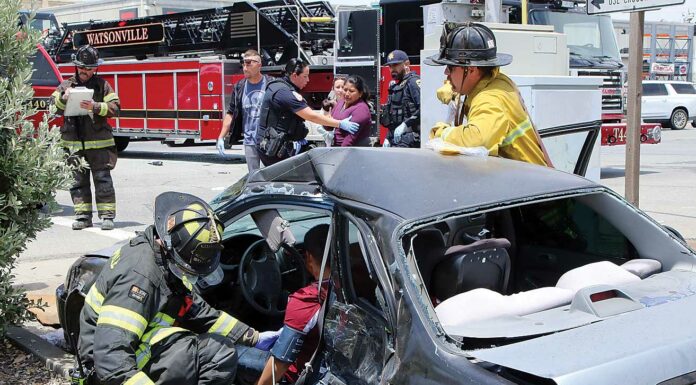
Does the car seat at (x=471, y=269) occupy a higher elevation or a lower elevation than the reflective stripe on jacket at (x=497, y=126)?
lower

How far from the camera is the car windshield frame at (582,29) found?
1257 cm

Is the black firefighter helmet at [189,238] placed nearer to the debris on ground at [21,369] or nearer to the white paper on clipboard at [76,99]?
the debris on ground at [21,369]

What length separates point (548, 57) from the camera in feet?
23.3

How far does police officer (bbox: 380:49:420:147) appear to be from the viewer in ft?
28.9

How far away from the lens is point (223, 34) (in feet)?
55.3

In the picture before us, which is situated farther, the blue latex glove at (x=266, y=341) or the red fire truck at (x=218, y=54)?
the red fire truck at (x=218, y=54)

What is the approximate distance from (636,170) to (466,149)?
2619mm

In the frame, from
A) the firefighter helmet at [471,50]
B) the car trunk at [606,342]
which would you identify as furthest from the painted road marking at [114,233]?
the car trunk at [606,342]

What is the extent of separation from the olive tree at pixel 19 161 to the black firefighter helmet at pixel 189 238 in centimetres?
142

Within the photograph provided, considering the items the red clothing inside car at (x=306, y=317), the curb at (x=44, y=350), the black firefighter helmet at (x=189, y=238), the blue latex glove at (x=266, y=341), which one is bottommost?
the curb at (x=44, y=350)

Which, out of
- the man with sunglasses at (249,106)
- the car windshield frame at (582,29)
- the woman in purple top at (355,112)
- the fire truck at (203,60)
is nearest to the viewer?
the woman in purple top at (355,112)

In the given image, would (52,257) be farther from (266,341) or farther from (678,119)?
(678,119)

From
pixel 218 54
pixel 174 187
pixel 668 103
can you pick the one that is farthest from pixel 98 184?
pixel 668 103

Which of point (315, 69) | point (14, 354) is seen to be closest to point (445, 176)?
point (14, 354)
